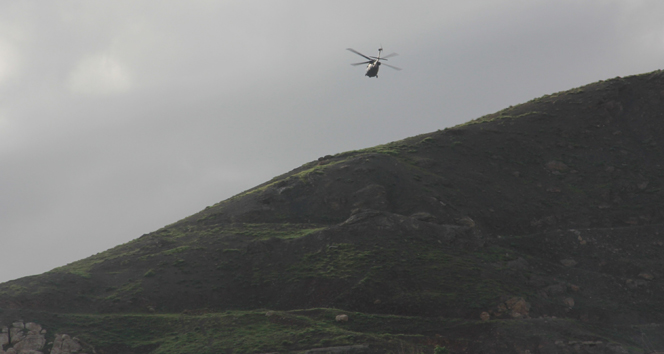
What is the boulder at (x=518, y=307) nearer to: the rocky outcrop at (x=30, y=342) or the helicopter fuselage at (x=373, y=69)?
the rocky outcrop at (x=30, y=342)

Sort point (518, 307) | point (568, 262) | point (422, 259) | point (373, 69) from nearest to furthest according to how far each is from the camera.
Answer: point (518, 307) → point (422, 259) → point (568, 262) → point (373, 69)

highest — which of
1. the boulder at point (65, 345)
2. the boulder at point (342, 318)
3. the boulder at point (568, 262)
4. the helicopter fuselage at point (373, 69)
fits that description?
the helicopter fuselage at point (373, 69)

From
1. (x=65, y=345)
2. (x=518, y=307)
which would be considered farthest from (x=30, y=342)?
(x=518, y=307)

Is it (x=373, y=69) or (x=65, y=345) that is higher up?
(x=373, y=69)

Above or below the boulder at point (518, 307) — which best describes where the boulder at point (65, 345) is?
above

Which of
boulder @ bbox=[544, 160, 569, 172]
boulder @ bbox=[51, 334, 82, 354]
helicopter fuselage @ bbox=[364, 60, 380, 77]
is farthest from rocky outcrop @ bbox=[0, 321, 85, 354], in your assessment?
boulder @ bbox=[544, 160, 569, 172]

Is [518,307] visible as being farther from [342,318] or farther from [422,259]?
[342,318]

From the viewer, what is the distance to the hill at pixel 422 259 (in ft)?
151

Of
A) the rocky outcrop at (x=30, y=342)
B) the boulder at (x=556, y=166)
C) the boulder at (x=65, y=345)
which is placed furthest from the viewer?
the boulder at (x=556, y=166)

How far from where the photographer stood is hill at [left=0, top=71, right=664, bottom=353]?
46.1 meters

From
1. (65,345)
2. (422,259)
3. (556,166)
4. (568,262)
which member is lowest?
(568,262)

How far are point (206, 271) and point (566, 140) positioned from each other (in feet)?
200

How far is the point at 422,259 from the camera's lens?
56375 millimetres

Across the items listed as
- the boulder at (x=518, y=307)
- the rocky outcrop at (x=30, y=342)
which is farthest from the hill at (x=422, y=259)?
the rocky outcrop at (x=30, y=342)
